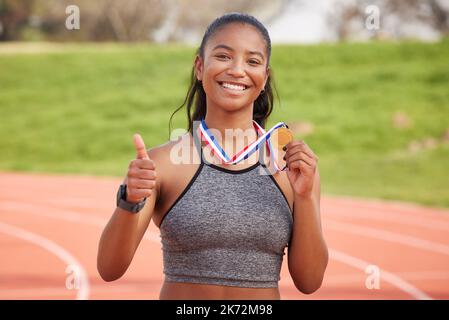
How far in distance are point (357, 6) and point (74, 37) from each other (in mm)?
16279

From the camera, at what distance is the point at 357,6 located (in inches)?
1570

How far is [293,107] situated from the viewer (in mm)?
28859

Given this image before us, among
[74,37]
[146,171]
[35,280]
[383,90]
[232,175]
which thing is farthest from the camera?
[74,37]

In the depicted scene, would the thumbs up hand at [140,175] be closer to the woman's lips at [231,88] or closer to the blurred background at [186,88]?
the woman's lips at [231,88]

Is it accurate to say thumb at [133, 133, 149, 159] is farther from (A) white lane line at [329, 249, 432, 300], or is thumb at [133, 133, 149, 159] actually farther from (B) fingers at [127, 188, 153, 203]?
(A) white lane line at [329, 249, 432, 300]

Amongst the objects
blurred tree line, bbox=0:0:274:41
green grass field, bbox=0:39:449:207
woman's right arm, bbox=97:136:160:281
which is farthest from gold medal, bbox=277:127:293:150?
blurred tree line, bbox=0:0:274:41

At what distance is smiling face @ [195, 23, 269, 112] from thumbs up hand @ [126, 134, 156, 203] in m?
0.37

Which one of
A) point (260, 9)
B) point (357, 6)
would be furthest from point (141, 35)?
point (357, 6)

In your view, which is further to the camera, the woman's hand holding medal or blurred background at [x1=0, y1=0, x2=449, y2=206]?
blurred background at [x1=0, y1=0, x2=449, y2=206]

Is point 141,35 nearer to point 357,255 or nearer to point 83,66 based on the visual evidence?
point 83,66

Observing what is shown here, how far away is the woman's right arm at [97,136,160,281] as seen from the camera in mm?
1979

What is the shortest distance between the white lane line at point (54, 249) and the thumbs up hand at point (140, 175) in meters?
4.70

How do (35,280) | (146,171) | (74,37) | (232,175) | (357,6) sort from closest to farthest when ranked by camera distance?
1. (146,171)
2. (232,175)
3. (35,280)
4. (357,6)
5. (74,37)

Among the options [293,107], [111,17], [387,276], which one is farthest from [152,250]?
[111,17]
